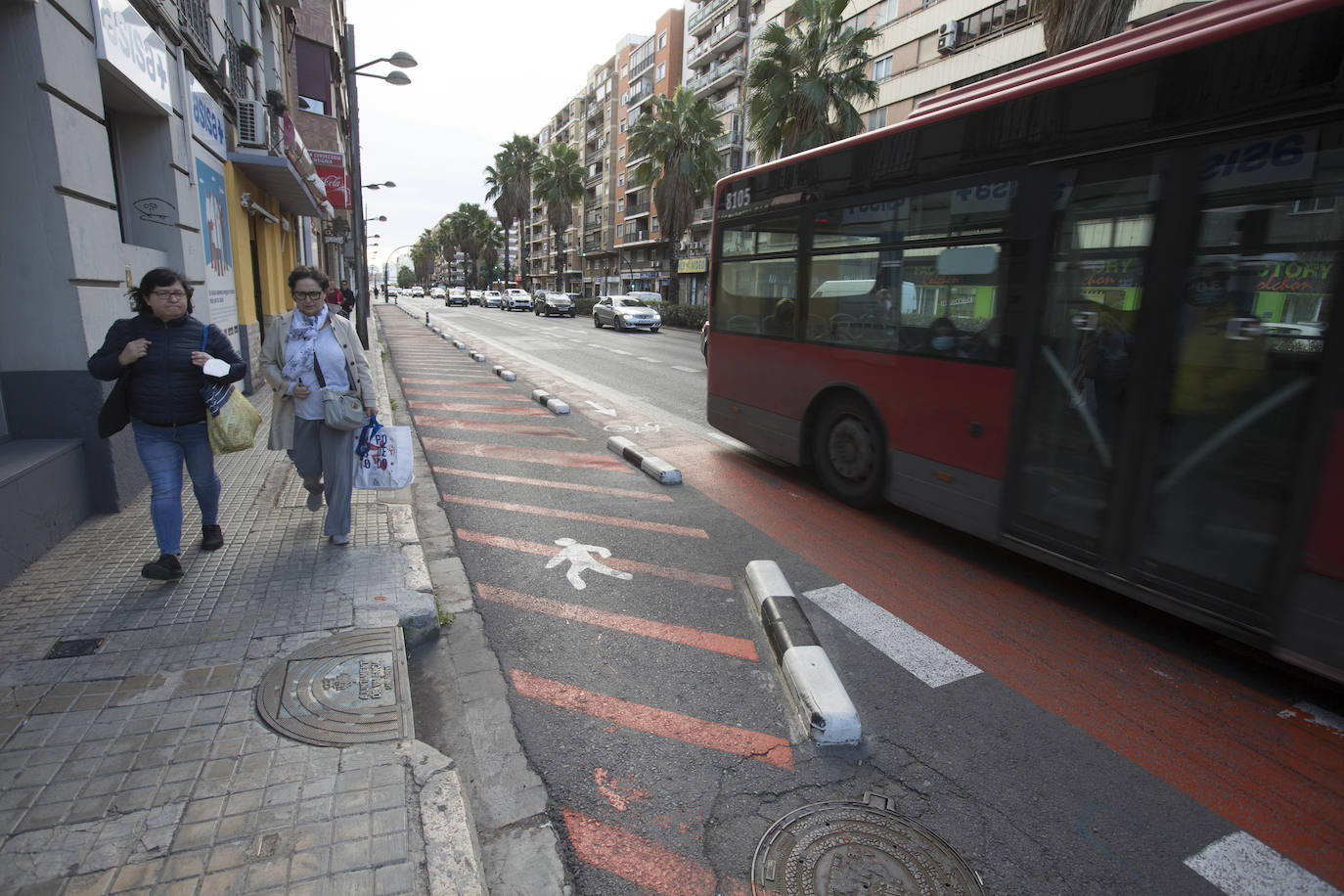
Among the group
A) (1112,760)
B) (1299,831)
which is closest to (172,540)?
(1112,760)

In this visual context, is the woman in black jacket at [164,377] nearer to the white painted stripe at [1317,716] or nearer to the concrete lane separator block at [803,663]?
the concrete lane separator block at [803,663]

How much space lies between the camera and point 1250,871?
7.89 feet

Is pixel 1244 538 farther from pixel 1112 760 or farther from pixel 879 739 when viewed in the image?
pixel 879 739

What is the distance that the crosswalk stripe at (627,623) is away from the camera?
3.87 metres

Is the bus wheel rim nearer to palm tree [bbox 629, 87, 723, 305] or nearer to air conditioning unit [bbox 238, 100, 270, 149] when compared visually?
air conditioning unit [bbox 238, 100, 270, 149]

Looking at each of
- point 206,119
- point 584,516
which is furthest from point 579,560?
point 206,119

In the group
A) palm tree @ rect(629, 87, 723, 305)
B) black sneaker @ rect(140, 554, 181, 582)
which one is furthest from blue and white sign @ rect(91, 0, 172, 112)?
palm tree @ rect(629, 87, 723, 305)

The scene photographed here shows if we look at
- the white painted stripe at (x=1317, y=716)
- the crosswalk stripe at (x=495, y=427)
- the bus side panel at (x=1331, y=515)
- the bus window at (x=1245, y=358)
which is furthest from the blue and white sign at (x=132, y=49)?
the white painted stripe at (x=1317, y=716)

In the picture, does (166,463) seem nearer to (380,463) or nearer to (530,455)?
(380,463)

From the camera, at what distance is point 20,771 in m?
2.56

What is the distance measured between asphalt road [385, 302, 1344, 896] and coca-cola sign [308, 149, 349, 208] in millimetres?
19358

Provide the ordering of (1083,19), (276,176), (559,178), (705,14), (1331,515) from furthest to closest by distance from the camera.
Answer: (559,178) → (705,14) → (276,176) → (1083,19) → (1331,515)

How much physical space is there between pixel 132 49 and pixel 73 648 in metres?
5.63

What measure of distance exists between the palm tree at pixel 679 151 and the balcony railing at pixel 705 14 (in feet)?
52.6
